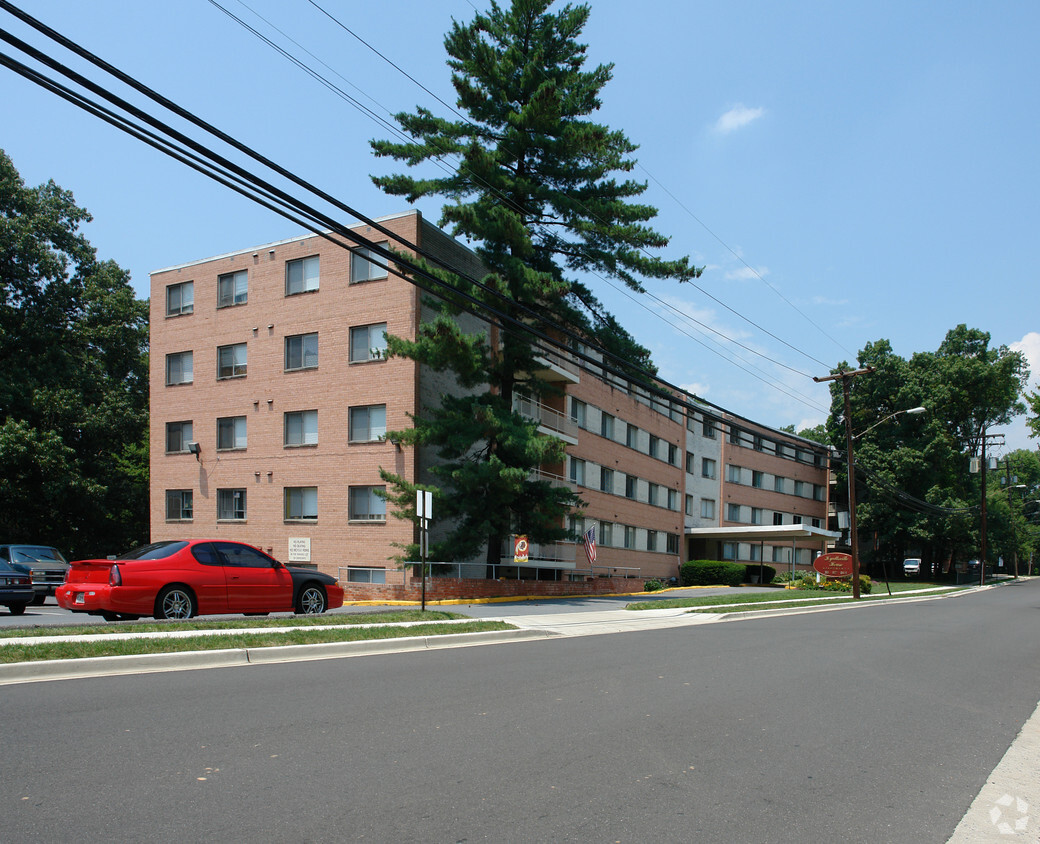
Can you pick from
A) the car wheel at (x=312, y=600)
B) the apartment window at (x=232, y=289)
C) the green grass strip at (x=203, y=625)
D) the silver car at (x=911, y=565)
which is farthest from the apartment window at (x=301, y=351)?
the silver car at (x=911, y=565)

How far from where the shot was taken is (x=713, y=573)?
45.0 m

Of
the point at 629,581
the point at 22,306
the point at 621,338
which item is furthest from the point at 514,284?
the point at 22,306

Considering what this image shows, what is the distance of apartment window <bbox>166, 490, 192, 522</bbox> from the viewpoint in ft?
112

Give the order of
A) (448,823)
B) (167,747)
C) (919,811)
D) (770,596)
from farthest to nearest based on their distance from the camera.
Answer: (770,596) < (167,747) < (919,811) < (448,823)

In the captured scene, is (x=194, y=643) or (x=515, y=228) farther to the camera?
(x=515, y=228)

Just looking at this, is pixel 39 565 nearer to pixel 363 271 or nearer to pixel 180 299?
pixel 363 271

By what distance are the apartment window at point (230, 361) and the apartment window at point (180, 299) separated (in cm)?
264

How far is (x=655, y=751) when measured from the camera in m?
6.09

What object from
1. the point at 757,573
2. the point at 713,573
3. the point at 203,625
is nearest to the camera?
the point at 203,625

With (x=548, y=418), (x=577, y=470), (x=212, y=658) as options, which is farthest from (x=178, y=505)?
(x=212, y=658)

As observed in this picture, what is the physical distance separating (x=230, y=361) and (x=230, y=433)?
9.40ft

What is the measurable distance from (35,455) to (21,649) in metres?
30.5

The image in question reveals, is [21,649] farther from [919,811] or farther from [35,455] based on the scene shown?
[35,455]

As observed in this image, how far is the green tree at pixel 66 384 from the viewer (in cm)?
3744
